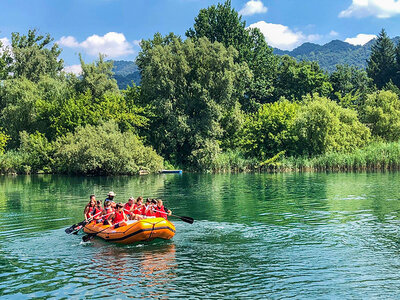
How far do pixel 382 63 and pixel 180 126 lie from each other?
69716mm

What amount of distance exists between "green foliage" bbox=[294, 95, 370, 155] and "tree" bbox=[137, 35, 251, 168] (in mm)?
9686

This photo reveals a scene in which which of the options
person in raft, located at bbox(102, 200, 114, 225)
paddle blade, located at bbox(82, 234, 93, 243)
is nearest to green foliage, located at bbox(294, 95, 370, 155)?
person in raft, located at bbox(102, 200, 114, 225)

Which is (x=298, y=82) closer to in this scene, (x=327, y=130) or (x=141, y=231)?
(x=327, y=130)

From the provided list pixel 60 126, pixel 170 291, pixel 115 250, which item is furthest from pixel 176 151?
pixel 170 291

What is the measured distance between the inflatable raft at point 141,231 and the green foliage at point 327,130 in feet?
148

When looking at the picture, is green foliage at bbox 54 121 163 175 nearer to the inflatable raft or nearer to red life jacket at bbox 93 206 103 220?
red life jacket at bbox 93 206 103 220

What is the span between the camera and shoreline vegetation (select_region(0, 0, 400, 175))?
5684 cm

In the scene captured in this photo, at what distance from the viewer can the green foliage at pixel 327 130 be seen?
60.3 metres

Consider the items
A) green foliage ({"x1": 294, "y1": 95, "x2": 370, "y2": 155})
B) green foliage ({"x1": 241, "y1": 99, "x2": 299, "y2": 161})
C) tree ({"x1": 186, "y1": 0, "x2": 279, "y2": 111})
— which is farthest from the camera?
tree ({"x1": 186, "y1": 0, "x2": 279, "y2": 111})

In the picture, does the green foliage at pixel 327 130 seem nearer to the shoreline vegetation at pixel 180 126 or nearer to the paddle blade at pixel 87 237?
the shoreline vegetation at pixel 180 126

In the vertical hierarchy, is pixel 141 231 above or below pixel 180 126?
below

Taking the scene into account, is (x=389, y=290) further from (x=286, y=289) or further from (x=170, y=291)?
(x=170, y=291)

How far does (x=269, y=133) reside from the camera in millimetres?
63375

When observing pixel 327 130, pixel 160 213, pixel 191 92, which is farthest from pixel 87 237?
pixel 327 130
